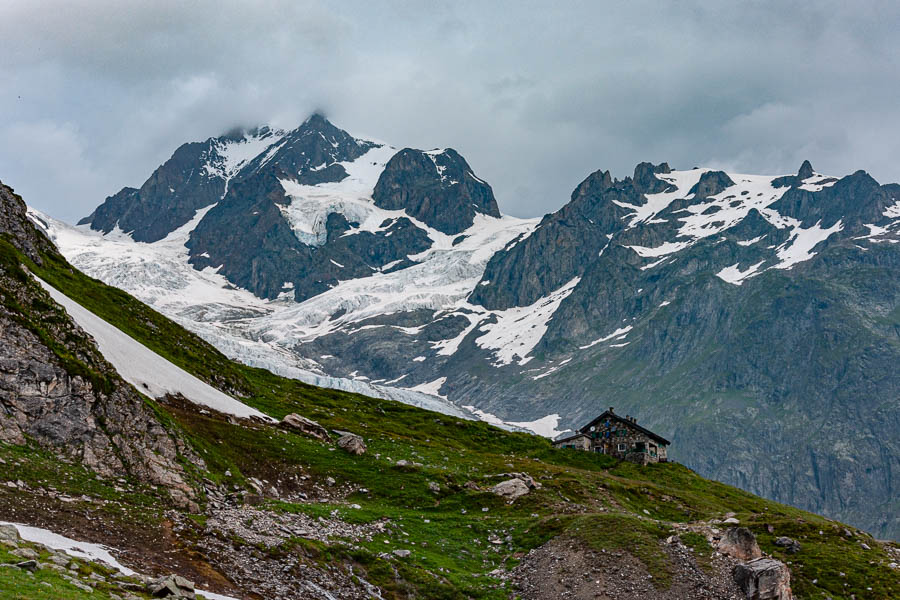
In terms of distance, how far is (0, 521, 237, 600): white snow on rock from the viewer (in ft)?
101

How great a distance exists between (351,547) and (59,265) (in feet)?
216

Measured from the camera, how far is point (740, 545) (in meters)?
45.2

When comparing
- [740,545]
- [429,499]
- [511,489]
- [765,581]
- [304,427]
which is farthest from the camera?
A: [304,427]

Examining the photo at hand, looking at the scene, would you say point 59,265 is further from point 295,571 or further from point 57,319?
point 295,571

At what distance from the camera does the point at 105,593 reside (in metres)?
A: 26.5

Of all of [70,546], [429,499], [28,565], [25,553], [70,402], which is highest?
[70,402]

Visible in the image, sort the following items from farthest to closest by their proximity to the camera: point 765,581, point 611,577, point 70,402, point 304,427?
point 304,427 < point 70,402 < point 611,577 < point 765,581

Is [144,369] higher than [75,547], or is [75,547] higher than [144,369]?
[144,369]

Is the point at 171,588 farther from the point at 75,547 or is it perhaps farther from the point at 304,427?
the point at 304,427

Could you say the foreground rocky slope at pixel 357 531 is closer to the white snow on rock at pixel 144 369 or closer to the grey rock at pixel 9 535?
the grey rock at pixel 9 535

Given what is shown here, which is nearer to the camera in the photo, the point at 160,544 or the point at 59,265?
the point at 160,544

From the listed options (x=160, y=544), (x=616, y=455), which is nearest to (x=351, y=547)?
(x=160, y=544)

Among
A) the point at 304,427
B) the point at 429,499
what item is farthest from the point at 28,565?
the point at 304,427

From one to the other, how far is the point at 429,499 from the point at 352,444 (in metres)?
13.0
